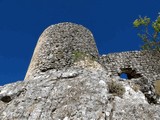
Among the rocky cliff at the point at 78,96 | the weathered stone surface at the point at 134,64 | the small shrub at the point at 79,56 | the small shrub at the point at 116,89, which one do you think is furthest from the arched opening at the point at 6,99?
the weathered stone surface at the point at 134,64

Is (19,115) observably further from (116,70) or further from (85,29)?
(116,70)

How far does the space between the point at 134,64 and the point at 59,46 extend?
5.53 metres

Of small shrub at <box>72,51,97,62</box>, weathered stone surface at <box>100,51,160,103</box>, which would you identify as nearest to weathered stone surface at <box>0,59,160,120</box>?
small shrub at <box>72,51,97,62</box>

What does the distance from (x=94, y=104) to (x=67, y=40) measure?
7.35m

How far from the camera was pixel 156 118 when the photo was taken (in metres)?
6.75

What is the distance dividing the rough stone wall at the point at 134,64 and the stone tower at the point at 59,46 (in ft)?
10.0

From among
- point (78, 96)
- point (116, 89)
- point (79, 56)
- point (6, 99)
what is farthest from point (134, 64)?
point (78, 96)

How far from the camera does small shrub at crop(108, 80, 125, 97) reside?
26.7ft

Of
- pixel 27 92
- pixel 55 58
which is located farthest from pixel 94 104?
pixel 55 58

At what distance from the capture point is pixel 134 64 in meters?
17.7

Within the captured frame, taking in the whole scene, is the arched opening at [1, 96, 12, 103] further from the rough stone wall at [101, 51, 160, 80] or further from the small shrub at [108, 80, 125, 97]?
the rough stone wall at [101, 51, 160, 80]

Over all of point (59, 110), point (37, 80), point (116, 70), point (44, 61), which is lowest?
point (59, 110)

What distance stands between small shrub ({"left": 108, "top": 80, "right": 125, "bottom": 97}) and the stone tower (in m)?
4.54

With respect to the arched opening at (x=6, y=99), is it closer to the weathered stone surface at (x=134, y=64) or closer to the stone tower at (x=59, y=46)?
the stone tower at (x=59, y=46)
